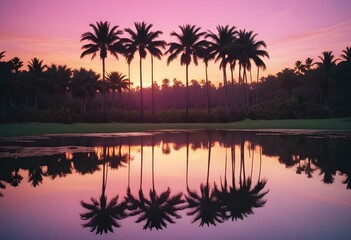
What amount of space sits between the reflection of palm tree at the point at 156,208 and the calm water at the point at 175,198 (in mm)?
21

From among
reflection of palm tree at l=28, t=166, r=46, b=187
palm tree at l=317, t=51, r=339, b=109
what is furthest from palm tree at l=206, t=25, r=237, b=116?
reflection of palm tree at l=28, t=166, r=46, b=187

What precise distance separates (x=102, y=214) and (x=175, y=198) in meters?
2.10

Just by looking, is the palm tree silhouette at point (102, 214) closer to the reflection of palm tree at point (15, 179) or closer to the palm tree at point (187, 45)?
the reflection of palm tree at point (15, 179)

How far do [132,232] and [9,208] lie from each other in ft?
10.9

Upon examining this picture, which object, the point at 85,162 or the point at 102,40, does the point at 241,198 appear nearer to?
the point at 85,162

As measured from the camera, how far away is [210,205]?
346 inches

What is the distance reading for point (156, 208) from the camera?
8578 millimetres

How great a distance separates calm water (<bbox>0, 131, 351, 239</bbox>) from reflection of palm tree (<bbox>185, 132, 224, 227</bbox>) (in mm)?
21

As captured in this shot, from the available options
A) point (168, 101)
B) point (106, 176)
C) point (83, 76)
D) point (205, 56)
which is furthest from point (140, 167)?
point (168, 101)

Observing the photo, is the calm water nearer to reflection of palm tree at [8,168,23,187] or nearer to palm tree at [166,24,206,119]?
reflection of palm tree at [8,168,23,187]

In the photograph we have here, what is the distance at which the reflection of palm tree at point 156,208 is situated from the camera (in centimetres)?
763

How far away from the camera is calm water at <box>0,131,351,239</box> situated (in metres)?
7.00

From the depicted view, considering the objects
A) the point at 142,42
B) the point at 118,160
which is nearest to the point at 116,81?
the point at 142,42

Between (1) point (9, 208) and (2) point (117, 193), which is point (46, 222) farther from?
(2) point (117, 193)
